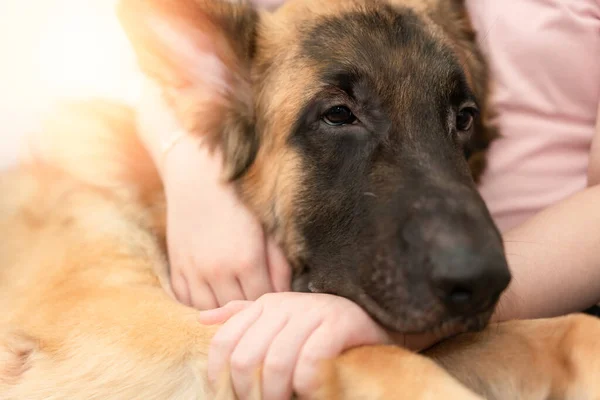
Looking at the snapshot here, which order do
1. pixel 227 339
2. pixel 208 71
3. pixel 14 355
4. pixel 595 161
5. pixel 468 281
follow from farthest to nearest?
pixel 595 161 → pixel 208 71 → pixel 14 355 → pixel 227 339 → pixel 468 281

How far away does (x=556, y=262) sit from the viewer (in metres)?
1.35

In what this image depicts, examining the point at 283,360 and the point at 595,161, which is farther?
the point at 595,161

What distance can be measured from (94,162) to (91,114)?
18cm

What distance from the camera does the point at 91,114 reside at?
1.65 m

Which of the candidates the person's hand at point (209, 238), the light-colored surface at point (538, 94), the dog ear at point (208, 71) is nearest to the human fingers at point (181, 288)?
the person's hand at point (209, 238)

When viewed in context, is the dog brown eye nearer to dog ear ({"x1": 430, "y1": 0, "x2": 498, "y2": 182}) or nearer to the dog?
the dog

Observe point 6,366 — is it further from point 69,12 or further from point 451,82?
point 69,12

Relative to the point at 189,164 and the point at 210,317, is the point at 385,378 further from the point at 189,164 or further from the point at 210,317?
the point at 189,164

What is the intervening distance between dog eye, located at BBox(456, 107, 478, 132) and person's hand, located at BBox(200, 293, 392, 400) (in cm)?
52

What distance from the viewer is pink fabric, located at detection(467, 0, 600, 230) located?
5.09 feet

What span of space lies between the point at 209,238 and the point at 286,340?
1.24ft

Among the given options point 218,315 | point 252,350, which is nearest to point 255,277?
point 218,315

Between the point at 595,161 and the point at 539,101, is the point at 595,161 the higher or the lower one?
the lower one

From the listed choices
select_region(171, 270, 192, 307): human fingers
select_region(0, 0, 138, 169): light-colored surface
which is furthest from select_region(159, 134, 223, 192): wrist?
select_region(0, 0, 138, 169): light-colored surface
